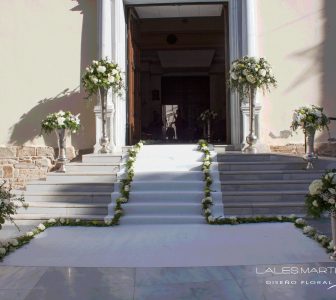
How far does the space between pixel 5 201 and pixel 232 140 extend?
527 cm

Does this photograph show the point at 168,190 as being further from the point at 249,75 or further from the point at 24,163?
the point at 24,163

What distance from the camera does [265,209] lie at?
19.6 ft

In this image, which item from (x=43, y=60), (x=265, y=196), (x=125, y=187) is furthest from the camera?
(x=43, y=60)

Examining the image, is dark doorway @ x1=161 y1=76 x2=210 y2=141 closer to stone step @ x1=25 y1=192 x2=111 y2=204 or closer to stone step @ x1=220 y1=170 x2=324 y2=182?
stone step @ x1=220 y1=170 x2=324 y2=182

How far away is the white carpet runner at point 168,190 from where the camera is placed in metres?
5.89

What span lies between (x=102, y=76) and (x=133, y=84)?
177 cm

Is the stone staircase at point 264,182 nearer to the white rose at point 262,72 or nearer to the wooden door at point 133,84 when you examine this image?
the white rose at point 262,72

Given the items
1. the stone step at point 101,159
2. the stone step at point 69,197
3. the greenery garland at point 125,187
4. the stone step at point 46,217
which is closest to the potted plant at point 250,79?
the greenery garland at point 125,187

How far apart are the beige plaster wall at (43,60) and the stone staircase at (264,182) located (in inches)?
125

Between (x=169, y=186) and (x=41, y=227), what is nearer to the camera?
(x=41, y=227)

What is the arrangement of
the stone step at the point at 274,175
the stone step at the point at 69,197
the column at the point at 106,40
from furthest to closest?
the column at the point at 106,40, the stone step at the point at 274,175, the stone step at the point at 69,197

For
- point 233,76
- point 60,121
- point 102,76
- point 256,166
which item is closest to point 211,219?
point 256,166

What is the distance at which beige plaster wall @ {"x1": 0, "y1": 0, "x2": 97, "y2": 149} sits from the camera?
8.73 meters

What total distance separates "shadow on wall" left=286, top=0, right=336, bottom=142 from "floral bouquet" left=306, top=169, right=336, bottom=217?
4.72 meters
